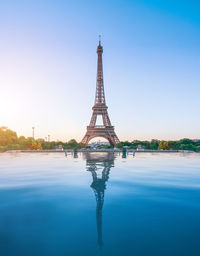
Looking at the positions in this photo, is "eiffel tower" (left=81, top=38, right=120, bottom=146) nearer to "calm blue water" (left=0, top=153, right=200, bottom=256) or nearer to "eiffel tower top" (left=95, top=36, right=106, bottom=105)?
"eiffel tower top" (left=95, top=36, right=106, bottom=105)

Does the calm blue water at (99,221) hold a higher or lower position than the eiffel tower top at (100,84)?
lower

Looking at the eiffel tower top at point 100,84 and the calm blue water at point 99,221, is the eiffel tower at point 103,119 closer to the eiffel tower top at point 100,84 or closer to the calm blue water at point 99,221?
the eiffel tower top at point 100,84

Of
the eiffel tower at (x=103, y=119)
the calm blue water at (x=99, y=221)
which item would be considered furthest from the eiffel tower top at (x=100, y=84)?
the calm blue water at (x=99, y=221)

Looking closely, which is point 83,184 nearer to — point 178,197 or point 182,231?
point 178,197

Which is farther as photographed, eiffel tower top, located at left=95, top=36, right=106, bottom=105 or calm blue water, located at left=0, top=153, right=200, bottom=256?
eiffel tower top, located at left=95, top=36, right=106, bottom=105

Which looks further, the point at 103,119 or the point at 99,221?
the point at 103,119

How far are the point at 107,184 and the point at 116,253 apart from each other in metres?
5.57

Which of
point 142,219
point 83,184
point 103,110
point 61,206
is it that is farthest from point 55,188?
point 103,110

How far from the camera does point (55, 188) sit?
8.68 meters

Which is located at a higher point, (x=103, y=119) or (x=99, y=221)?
(x=103, y=119)

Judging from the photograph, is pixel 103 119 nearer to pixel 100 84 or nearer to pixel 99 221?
pixel 100 84

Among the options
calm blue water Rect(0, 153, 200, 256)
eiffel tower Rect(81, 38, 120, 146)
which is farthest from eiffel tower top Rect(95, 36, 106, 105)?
calm blue water Rect(0, 153, 200, 256)

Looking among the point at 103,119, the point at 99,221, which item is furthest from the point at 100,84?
the point at 99,221

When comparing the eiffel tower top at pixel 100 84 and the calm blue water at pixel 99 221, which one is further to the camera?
the eiffel tower top at pixel 100 84
